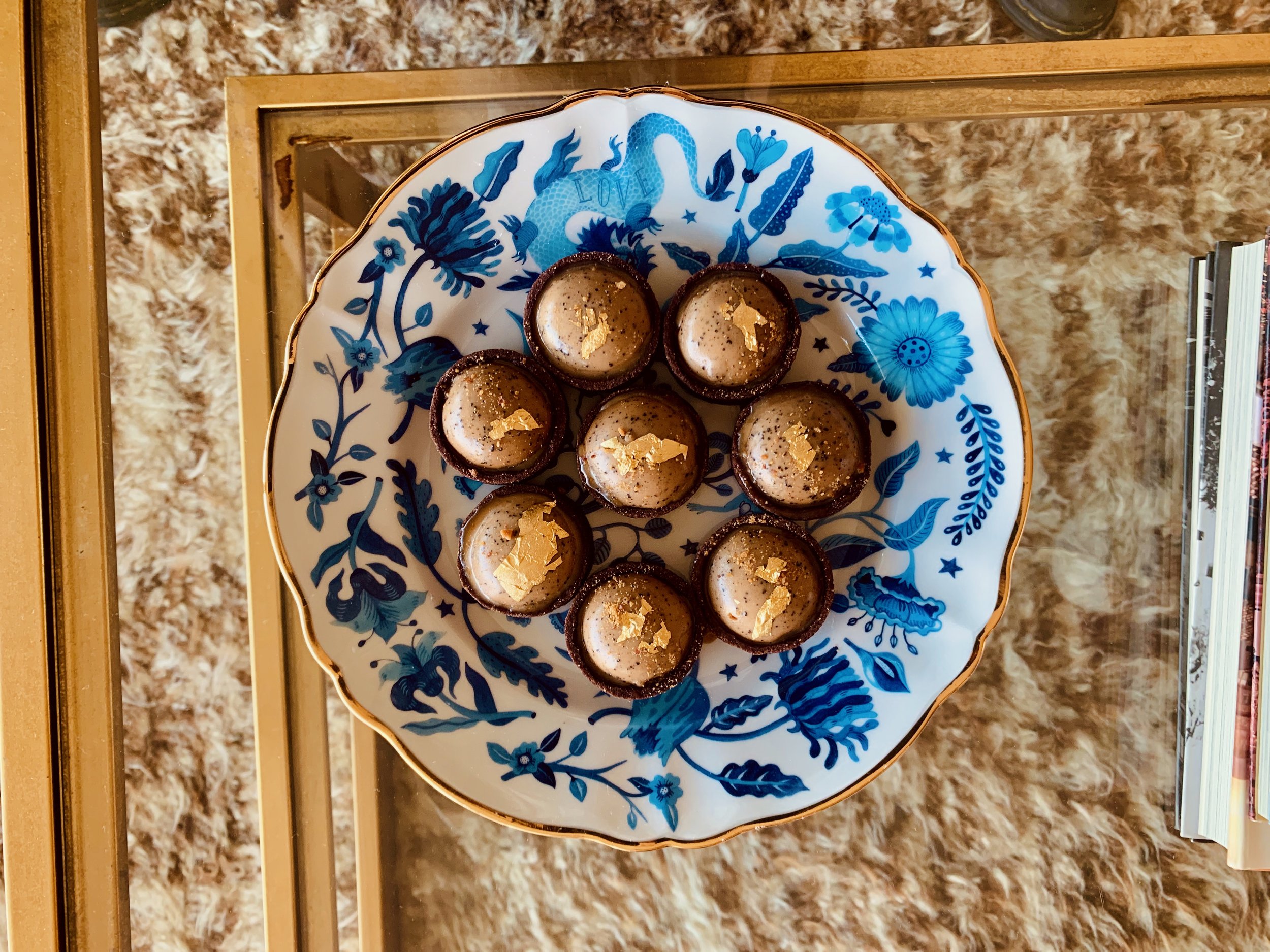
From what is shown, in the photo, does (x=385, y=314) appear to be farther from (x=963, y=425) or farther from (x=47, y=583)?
(x=963, y=425)

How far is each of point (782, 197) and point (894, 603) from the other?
493 mm

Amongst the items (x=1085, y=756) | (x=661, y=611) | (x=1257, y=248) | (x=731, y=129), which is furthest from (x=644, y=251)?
(x=1085, y=756)

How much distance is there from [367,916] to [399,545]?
49 cm

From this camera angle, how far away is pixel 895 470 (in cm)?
99

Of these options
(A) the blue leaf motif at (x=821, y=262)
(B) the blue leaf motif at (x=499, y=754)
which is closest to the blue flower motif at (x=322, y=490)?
(B) the blue leaf motif at (x=499, y=754)

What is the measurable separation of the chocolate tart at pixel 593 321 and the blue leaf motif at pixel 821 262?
0.55 ft

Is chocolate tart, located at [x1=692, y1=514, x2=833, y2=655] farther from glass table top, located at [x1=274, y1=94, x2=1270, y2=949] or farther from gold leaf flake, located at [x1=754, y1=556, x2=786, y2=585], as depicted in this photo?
glass table top, located at [x1=274, y1=94, x2=1270, y2=949]

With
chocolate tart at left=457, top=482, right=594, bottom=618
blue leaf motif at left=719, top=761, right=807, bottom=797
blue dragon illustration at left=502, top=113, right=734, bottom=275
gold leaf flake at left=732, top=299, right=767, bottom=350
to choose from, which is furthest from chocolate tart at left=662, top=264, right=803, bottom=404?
blue leaf motif at left=719, top=761, right=807, bottom=797

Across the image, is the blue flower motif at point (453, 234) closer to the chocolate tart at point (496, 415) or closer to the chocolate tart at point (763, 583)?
the chocolate tart at point (496, 415)

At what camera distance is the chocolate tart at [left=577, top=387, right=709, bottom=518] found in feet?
2.99

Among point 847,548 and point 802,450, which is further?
point 847,548

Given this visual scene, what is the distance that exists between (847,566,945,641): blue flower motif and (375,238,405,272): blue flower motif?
2.15ft

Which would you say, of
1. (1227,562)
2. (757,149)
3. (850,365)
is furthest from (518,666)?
(1227,562)

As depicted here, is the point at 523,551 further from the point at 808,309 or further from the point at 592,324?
the point at 808,309
